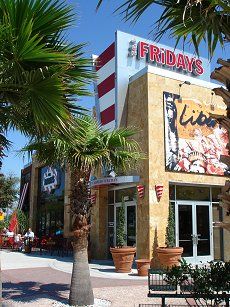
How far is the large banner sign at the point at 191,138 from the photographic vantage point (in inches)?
686

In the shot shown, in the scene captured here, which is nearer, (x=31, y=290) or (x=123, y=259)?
(x=31, y=290)

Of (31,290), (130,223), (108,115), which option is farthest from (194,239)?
(31,290)

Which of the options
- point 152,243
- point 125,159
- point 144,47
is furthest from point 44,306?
point 144,47

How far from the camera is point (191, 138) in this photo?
18.1 metres

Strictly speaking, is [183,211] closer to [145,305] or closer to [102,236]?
[102,236]

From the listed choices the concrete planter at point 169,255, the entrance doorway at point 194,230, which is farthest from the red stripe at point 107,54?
the concrete planter at point 169,255

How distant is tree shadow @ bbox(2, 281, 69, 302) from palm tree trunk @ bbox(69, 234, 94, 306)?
0.88 m

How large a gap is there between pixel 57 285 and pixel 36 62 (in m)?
8.35

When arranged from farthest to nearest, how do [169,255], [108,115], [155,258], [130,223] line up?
1. [108,115]
2. [130,223]
3. [155,258]
4. [169,255]

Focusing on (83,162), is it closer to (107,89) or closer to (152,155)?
(152,155)

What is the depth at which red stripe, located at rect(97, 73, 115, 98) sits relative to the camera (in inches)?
754

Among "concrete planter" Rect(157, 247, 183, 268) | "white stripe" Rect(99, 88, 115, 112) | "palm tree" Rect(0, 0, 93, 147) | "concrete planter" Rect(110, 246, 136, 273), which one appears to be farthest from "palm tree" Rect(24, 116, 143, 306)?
"white stripe" Rect(99, 88, 115, 112)

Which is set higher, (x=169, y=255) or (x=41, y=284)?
(x=169, y=255)

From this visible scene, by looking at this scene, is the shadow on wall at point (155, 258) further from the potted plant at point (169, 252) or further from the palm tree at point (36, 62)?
the palm tree at point (36, 62)
